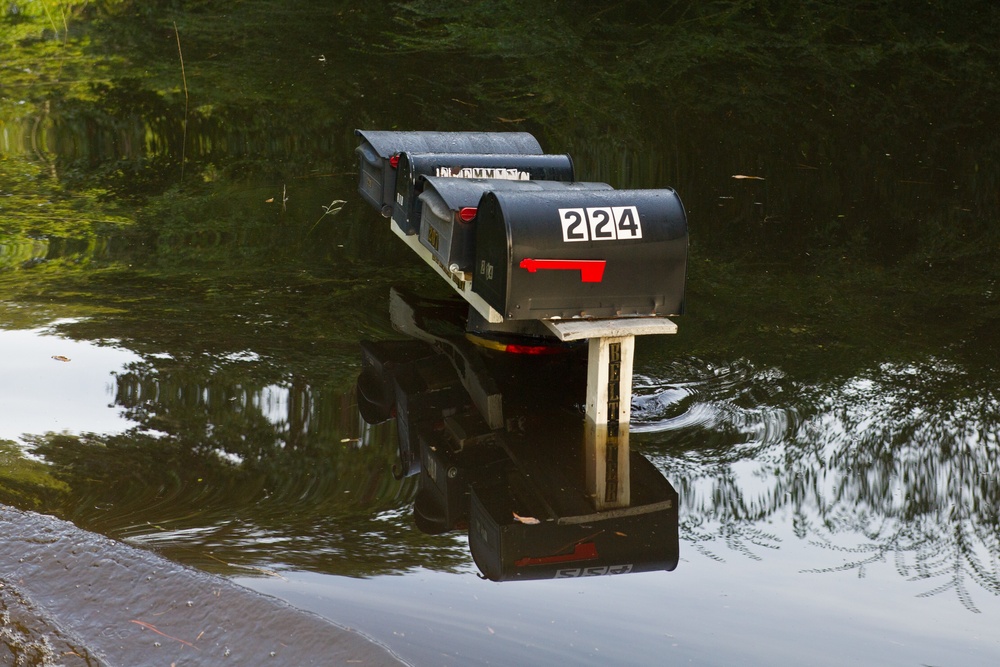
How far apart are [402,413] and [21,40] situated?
35.2 feet

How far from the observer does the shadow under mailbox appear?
4.43 metres

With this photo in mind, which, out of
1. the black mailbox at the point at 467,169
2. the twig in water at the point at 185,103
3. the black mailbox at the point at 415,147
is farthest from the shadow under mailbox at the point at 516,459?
the twig in water at the point at 185,103

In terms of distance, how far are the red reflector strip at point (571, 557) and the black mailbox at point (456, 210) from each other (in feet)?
5.64

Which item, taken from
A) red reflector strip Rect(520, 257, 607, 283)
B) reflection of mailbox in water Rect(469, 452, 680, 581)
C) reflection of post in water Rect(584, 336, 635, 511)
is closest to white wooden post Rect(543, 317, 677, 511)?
reflection of post in water Rect(584, 336, 635, 511)

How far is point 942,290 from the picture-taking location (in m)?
7.49

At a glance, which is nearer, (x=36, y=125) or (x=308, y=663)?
(x=308, y=663)

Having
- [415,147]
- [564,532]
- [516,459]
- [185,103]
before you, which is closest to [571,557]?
[564,532]

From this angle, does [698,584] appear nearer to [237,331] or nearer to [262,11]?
[237,331]

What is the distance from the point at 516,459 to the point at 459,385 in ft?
2.80

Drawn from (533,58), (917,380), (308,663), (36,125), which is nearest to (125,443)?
(308,663)

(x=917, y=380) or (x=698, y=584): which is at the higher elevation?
(x=917, y=380)

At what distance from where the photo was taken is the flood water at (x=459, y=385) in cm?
397

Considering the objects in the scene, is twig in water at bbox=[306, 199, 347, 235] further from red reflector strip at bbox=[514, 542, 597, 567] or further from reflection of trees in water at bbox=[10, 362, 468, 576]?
red reflector strip at bbox=[514, 542, 597, 567]

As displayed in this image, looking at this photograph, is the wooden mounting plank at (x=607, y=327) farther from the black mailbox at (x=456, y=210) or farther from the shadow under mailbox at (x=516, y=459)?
the black mailbox at (x=456, y=210)
